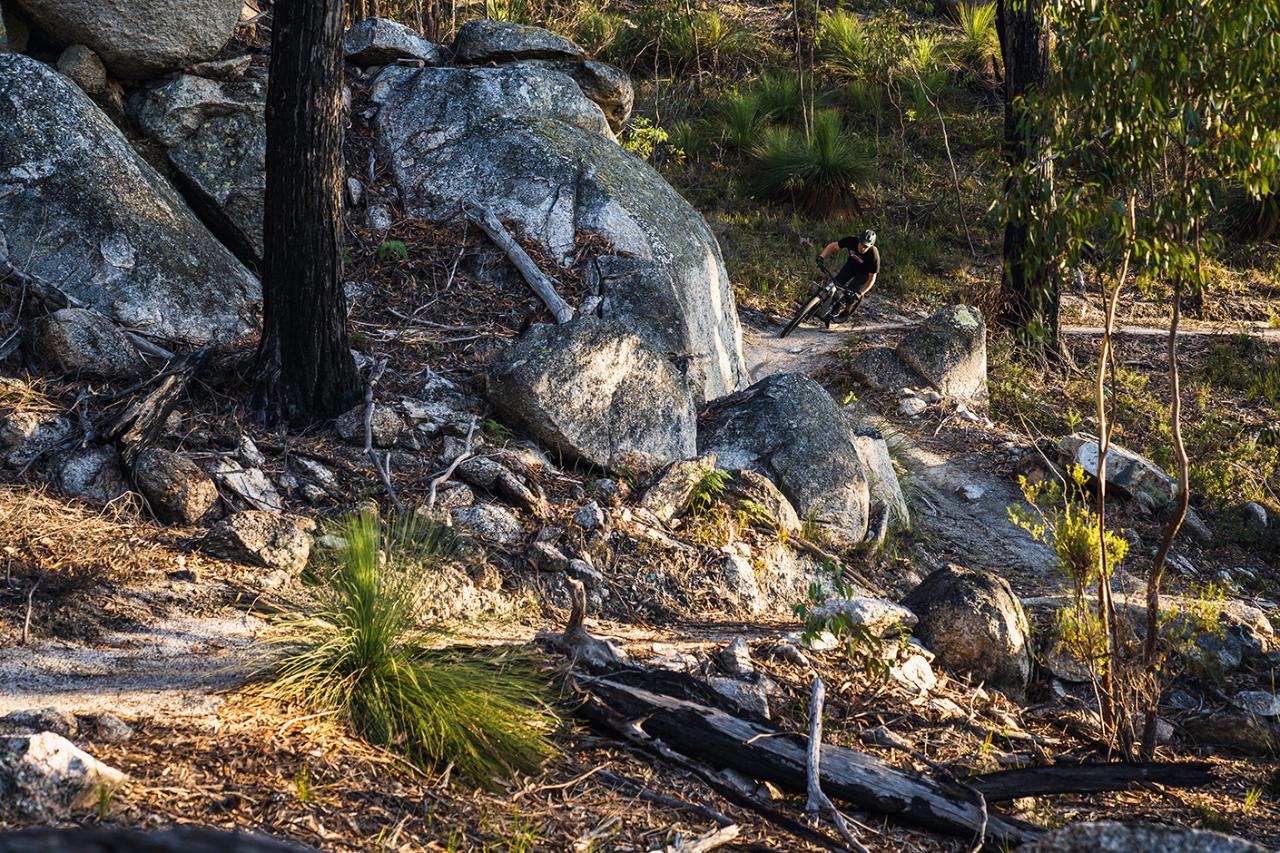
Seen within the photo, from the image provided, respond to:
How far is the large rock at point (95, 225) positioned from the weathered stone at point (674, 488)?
102 inches

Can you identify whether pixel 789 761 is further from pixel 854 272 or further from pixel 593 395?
pixel 854 272

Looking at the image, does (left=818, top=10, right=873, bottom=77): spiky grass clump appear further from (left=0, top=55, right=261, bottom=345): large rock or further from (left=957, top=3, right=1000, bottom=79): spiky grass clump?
(left=0, top=55, right=261, bottom=345): large rock

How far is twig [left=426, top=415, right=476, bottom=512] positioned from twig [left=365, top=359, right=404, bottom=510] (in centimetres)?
16

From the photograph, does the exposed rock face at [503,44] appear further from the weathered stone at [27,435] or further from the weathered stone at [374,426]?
the weathered stone at [27,435]

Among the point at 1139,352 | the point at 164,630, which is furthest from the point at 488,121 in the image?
the point at 1139,352

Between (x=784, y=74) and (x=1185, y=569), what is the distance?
12.2 meters

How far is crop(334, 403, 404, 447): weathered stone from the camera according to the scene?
5.75 m

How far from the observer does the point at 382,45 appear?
9.12 m

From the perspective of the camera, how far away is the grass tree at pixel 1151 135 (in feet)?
14.8

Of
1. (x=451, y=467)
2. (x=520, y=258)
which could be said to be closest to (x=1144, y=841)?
(x=451, y=467)

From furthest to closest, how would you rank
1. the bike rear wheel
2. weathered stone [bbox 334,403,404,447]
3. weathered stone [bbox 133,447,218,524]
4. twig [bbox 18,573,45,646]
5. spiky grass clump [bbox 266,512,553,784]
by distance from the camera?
1. the bike rear wheel
2. weathered stone [bbox 334,403,404,447]
3. weathered stone [bbox 133,447,218,524]
4. twig [bbox 18,573,45,646]
5. spiky grass clump [bbox 266,512,553,784]

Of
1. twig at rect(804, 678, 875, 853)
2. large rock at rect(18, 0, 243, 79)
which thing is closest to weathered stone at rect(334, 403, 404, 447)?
twig at rect(804, 678, 875, 853)

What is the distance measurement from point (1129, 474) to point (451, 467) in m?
6.34

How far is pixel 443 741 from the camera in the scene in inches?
134
